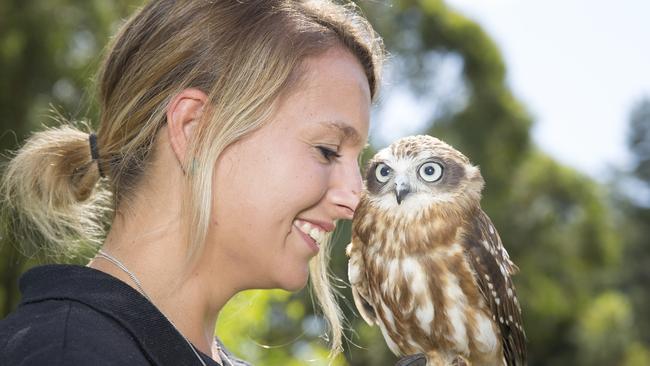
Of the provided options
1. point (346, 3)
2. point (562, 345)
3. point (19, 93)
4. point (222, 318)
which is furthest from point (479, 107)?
point (346, 3)

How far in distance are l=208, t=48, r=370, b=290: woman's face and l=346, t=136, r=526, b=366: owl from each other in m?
0.36

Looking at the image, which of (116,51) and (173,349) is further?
(116,51)

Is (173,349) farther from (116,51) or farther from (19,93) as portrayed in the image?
(19,93)

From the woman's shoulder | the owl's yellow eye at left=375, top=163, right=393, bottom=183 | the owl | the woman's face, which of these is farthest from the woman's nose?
the woman's shoulder

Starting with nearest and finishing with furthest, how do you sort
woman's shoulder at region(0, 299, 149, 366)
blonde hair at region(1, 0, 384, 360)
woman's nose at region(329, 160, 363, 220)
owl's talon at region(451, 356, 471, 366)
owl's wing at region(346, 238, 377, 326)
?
woman's shoulder at region(0, 299, 149, 366) < blonde hair at region(1, 0, 384, 360) < woman's nose at region(329, 160, 363, 220) < owl's talon at region(451, 356, 471, 366) < owl's wing at region(346, 238, 377, 326)

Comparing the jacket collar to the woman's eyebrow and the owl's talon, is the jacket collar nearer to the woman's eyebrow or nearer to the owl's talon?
the woman's eyebrow

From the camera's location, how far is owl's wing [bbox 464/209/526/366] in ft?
7.29

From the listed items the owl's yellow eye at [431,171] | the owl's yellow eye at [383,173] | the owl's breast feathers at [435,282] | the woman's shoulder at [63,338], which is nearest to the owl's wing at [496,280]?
the owl's breast feathers at [435,282]

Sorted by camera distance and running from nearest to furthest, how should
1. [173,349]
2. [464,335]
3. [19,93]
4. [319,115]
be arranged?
[173,349], [319,115], [464,335], [19,93]

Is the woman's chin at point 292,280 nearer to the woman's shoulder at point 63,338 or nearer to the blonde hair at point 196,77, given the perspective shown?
the blonde hair at point 196,77

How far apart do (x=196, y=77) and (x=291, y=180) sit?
30cm

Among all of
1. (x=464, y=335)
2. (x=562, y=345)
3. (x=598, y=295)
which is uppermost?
(x=598, y=295)

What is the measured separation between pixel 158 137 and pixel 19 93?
6120 millimetres

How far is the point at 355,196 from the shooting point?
1947 millimetres
